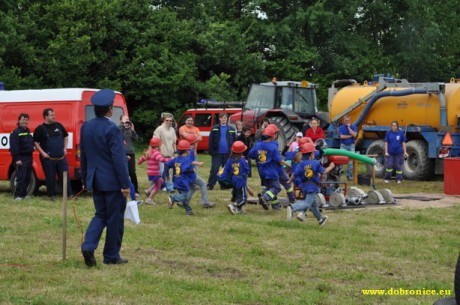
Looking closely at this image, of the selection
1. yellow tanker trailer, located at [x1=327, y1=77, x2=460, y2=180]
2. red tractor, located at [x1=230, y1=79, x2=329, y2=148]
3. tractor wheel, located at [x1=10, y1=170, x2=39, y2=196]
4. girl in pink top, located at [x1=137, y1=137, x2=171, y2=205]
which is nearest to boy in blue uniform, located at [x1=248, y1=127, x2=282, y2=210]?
girl in pink top, located at [x1=137, y1=137, x2=171, y2=205]

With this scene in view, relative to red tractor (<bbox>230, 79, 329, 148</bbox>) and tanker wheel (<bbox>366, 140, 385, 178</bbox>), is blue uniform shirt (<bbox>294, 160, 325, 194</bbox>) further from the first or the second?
red tractor (<bbox>230, 79, 329, 148</bbox>)

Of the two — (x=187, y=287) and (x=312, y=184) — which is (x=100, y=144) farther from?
(x=312, y=184)

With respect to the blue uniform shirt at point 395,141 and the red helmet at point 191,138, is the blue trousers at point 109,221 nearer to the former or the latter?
the red helmet at point 191,138

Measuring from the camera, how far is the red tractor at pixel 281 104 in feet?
82.8

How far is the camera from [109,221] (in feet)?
28.9

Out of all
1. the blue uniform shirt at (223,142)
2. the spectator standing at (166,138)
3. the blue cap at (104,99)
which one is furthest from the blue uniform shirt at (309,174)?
the blue uniform shirt at (223,142)

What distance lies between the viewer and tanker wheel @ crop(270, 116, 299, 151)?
2422cm

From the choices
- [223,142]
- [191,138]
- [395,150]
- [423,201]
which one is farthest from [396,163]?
[191,138]

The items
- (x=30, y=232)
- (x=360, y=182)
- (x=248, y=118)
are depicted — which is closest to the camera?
(x=30, y=232)

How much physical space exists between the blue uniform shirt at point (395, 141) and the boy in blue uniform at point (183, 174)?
27.9 feet

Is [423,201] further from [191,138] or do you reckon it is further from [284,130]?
[284,130]

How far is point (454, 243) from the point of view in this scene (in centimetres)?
1052

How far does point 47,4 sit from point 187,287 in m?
28.6

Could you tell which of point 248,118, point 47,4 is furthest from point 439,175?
point 47,4
